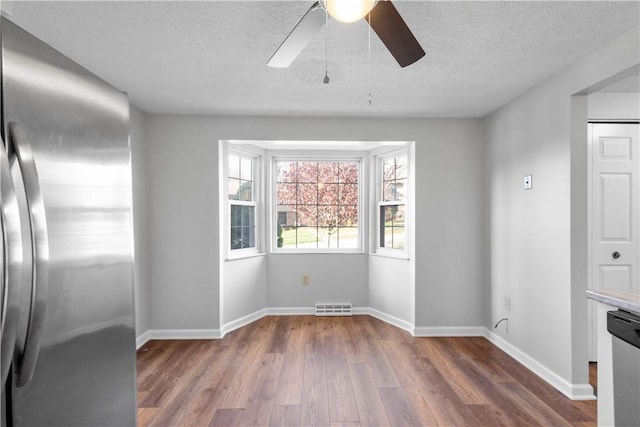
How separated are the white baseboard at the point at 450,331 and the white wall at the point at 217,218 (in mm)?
52

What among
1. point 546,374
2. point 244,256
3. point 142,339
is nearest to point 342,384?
point 546,374

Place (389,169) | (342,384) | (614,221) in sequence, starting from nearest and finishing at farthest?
(342,384) < (614,221) < (389,169)

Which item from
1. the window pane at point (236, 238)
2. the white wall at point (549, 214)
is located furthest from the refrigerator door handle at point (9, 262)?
the window pane at point (236, 238)

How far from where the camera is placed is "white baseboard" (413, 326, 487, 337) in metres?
3.71

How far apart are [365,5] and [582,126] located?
2.13 metres

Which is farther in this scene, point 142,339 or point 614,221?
point 142,339

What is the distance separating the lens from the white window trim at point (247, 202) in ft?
12.6

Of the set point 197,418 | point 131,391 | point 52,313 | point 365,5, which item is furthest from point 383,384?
point 365,5

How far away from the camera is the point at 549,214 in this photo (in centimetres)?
268

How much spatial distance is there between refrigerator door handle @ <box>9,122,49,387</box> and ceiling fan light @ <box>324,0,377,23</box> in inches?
38.7

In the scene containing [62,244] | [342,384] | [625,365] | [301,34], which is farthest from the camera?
[342,384]

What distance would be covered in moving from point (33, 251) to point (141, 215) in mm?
2834

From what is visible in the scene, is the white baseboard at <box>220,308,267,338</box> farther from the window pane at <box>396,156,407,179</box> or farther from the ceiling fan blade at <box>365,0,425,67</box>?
the ceiling fan blade at <box>365,0,425,67</box>

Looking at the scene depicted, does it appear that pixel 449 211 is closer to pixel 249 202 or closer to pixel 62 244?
pixel 249 202
